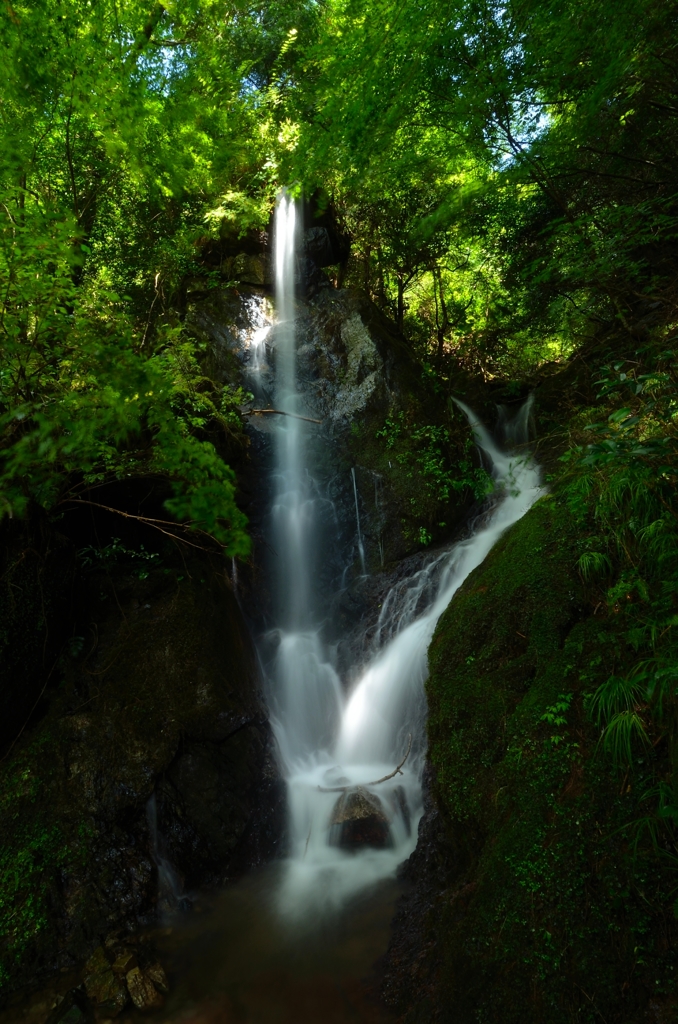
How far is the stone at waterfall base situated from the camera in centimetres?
506

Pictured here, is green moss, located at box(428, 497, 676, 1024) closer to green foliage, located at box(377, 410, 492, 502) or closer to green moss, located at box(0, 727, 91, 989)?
green moss, located at box(0, 727, 91, 989)

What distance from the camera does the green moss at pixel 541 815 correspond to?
2.46 meters

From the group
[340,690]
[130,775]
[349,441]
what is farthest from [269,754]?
[349,441]

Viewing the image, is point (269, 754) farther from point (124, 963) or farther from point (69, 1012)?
point (69, 1012)

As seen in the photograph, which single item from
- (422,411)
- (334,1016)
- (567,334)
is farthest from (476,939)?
(567,334)

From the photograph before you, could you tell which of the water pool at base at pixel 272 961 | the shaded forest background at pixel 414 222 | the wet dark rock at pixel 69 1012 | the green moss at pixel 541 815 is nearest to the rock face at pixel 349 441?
the shaded forest background at pixel 414 222

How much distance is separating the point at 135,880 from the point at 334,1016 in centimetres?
224

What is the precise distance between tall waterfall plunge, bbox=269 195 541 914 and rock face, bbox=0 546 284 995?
552 mm

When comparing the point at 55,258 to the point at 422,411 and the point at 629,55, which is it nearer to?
the point at 629,55

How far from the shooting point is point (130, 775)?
5113mm

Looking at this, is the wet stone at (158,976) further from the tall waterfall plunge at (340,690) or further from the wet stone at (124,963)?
the tall waterfall plunge at (340,690)

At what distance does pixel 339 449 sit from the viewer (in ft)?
31.1

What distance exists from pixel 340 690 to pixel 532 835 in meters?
4.31

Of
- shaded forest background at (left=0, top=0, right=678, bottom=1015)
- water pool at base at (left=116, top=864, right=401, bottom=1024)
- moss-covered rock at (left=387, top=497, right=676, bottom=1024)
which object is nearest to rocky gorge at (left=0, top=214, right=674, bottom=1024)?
moss-covered rock at (left=387, top=497, right=676, bottom=1024)
